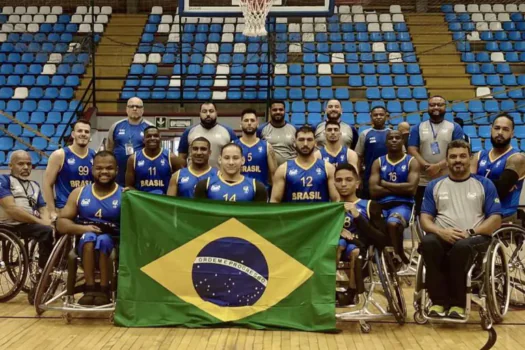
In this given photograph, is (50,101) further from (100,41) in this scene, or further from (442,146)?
(442,146)

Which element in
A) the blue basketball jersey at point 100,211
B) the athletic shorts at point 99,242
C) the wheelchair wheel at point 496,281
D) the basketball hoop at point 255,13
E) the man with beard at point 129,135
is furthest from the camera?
the basketball hoop at point 255,13

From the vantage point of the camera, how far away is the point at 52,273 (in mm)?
4586

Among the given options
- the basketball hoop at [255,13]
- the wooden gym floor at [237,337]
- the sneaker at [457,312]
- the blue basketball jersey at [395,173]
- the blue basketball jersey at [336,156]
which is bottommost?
the wooden gym floor at [237,337]

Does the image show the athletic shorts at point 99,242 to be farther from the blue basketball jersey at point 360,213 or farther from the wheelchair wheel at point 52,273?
the blue basketball jersey at point 360,213

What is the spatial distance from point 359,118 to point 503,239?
6.88 metres

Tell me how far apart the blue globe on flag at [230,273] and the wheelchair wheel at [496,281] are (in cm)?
140

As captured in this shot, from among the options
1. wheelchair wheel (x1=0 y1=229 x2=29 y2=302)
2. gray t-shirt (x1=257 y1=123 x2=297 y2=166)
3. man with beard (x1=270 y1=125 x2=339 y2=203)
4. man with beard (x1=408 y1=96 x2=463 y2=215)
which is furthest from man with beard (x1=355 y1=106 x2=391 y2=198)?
wheelchair wheel (x1=0 y1=229 x2=29 y2=302)

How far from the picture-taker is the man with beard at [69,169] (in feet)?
18.2

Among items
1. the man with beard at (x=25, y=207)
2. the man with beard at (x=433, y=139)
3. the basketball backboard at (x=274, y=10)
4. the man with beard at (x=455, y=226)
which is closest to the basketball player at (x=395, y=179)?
the man with beard at (x=433, y=139)

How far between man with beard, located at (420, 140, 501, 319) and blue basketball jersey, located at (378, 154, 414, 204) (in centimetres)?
102

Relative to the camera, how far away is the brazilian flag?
174 inches

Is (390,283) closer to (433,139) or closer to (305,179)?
(305,179)

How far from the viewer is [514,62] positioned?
44.9ft

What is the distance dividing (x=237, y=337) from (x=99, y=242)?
112 cm
